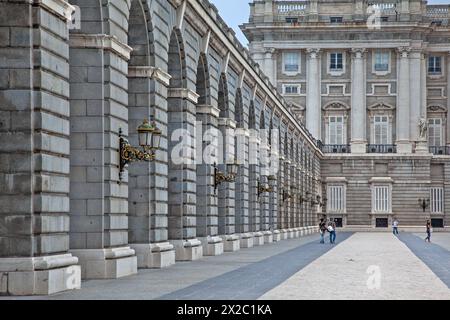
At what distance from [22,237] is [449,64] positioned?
90221 mm

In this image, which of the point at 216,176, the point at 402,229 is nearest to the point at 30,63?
the point at 216,176

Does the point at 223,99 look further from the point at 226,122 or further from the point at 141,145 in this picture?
the point at 141,145

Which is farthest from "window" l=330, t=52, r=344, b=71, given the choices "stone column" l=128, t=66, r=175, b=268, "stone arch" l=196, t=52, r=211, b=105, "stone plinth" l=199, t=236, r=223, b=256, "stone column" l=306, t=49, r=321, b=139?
"stone column" l=128, t=66, r=175, b=268

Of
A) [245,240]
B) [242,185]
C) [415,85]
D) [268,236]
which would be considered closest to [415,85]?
[415,85]

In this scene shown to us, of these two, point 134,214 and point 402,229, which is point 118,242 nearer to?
point 134,214

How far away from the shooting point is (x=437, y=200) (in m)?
96.9

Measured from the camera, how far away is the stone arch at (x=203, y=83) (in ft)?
120

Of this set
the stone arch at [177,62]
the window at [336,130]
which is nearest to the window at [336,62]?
the window at [336,130]

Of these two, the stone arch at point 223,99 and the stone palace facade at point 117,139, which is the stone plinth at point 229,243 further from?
the stone arch at point 223,99

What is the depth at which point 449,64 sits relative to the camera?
103375 millimetres

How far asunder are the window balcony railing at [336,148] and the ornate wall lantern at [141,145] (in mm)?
74439

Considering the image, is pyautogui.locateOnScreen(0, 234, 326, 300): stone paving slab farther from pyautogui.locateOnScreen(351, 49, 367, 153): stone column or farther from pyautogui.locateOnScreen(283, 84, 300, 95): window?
pyautogui.locateOnScreen(283, 84, 300, 95): window

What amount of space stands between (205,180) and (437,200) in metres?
64.2

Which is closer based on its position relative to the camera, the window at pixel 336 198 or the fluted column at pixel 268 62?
the window at pixel 336 198
